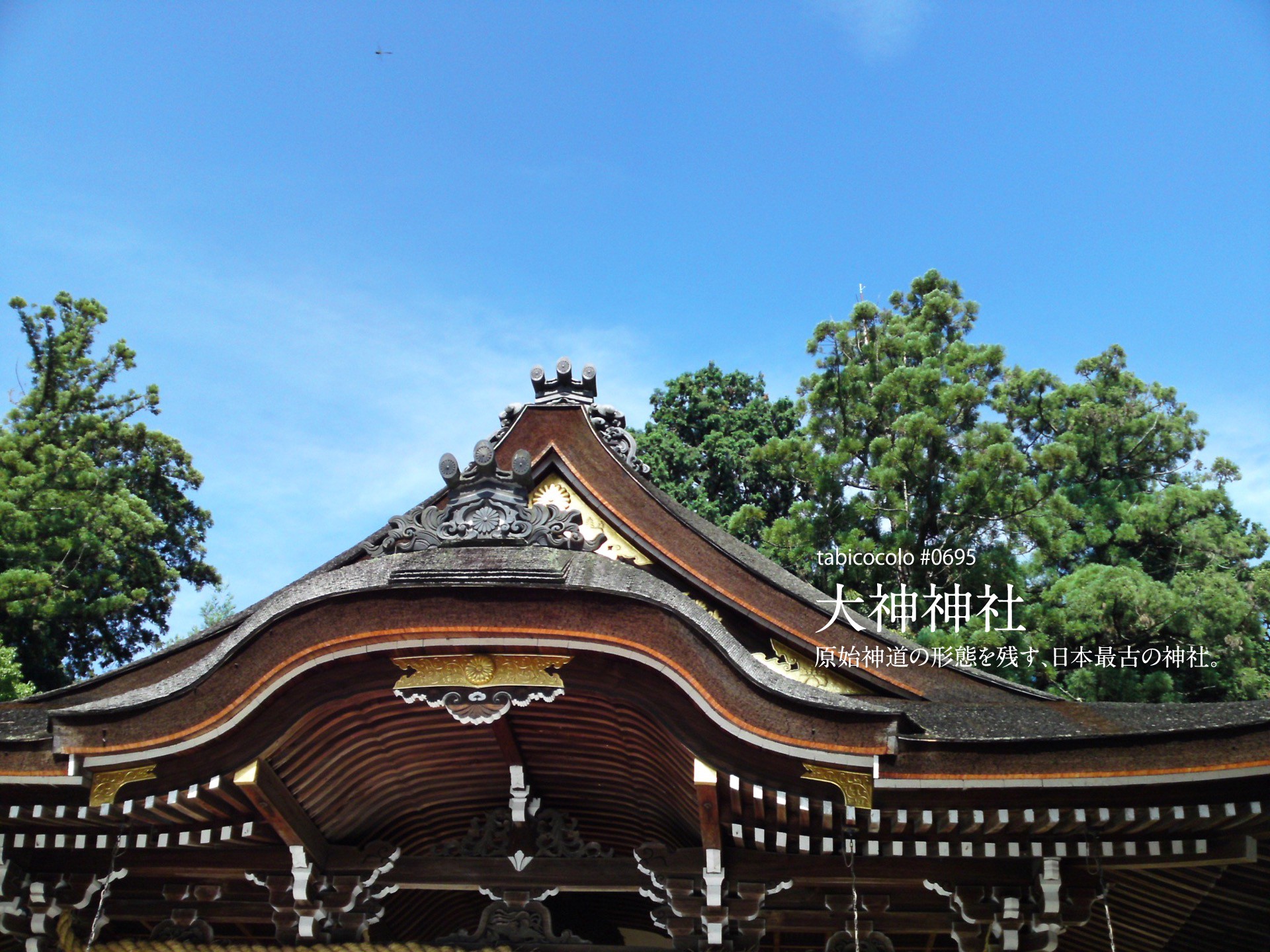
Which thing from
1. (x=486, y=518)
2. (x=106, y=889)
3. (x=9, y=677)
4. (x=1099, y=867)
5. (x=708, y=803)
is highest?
(x=486, y=518)

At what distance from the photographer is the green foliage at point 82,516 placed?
890 inches

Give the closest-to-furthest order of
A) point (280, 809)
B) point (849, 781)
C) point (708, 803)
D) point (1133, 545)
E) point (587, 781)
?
point (849, 781), point (708, 803), point (280, 809), point (587, 781), point (1133, 545)

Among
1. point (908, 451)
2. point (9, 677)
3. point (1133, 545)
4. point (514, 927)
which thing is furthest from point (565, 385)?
point (1133, 545)

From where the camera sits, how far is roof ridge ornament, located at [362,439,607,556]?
771 centimetres

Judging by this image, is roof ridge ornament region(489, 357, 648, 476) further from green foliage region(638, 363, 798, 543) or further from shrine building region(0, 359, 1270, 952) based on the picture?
green foliage region(638, 363, 798, 543)

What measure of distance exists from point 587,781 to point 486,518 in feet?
7.62

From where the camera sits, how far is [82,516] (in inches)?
918

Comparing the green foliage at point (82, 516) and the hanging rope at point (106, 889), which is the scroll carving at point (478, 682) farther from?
the green foliage at point (82, 516)

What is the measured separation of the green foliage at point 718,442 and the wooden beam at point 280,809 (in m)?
17.5

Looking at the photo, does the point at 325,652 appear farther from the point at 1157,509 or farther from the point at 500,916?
the point at 1157,509

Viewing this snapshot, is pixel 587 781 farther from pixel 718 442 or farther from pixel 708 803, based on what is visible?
pixel 718 442

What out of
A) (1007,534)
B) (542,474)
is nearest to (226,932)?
(542,474)

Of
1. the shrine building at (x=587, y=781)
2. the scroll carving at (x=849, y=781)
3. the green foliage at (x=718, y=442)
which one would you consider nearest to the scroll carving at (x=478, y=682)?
the shrine building at (x=587, y=781)

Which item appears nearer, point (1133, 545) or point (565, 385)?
point (565, 385)
